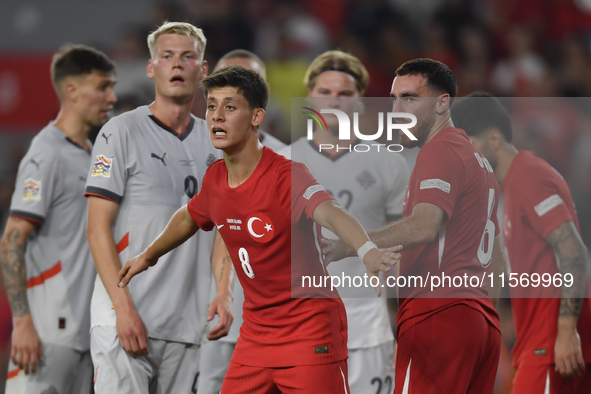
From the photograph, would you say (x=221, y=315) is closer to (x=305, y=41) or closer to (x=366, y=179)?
(x=366, y=179)

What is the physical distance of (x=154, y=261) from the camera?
371 cm

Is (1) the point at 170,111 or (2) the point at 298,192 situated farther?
(1) the point at 170,111

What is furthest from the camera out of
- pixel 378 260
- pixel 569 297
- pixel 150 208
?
pixel 569 297

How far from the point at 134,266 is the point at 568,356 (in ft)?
8.57

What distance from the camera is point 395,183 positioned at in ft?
15.9

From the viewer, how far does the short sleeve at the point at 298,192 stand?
3.22m

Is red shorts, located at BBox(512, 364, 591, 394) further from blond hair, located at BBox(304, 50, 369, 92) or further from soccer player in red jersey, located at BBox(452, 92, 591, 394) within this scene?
blond hair, located at BBox(304, 50, 369, 92)

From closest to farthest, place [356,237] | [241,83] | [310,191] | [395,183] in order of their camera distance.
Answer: [356,237] < [310,191] < [241,83] < [395,183]

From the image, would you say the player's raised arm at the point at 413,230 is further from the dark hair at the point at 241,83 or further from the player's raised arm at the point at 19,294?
the player's raised arm at the point at 19,294

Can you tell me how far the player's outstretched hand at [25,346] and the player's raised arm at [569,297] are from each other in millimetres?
3321

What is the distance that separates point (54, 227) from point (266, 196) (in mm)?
2019

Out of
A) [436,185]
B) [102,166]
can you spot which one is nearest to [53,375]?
[102,166]

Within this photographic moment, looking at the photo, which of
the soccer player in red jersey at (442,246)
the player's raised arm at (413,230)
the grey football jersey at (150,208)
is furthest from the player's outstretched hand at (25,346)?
the player's raised arm at (413,230)

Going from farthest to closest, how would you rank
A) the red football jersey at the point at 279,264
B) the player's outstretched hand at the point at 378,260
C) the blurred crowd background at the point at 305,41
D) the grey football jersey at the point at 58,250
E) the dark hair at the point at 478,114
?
1. the blurred crowd background at the point at 305,41
2. the grey football jersey at the point at 58,250
3. the dark hair at the point at 478,114
4. the red football jersey at the point at 279,264
5. the player's outstretched hand at the point at 378,260
